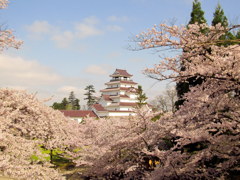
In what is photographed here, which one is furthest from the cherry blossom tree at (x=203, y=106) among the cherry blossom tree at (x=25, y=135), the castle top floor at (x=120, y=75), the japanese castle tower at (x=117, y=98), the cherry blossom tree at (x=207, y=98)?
the castle top floor at (x=120, y=75)

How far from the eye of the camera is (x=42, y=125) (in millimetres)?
9352

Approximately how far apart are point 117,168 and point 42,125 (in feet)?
11.9

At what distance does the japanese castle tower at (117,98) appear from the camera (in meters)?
53.8

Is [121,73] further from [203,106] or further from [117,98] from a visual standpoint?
[203,106]

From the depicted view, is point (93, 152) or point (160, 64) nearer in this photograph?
point (160, 64)

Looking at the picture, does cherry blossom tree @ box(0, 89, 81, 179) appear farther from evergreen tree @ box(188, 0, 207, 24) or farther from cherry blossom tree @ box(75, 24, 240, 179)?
evergreen tree @ box(188, 0, 207, 24)

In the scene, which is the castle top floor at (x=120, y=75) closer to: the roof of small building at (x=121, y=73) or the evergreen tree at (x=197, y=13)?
the roof of small building at (x=121, y=73)

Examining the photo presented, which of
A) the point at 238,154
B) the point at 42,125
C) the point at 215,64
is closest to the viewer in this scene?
the point at 215,64

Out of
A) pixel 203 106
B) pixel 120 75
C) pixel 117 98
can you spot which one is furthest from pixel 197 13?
pixel 120 75

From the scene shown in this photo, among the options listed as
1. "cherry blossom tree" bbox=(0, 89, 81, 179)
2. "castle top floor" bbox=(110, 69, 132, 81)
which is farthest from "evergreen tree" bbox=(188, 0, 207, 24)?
"castle top floor" bbox=(110, 69, 132, 81)

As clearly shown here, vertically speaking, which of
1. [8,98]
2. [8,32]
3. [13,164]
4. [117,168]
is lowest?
[117,168]

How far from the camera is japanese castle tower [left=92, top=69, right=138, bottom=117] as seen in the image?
53.8 m

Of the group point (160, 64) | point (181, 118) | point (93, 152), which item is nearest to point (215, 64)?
point (160, 64)

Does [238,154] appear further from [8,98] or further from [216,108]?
[8,98]
